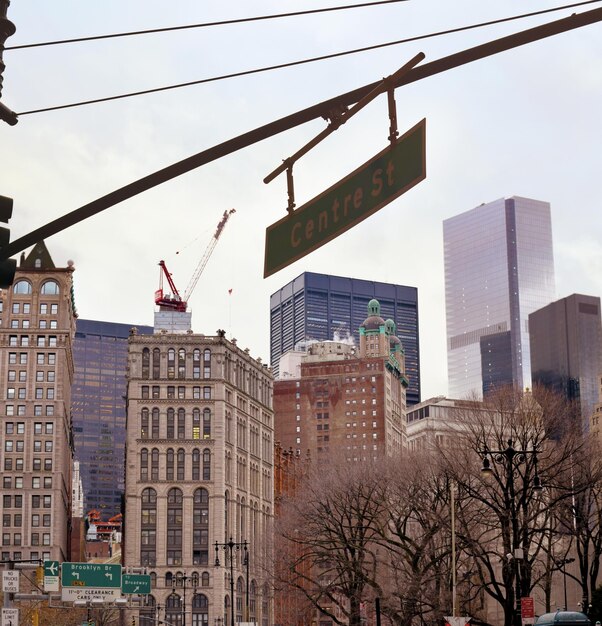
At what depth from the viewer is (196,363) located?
566ft

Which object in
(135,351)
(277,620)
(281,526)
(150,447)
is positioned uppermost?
(135,351)

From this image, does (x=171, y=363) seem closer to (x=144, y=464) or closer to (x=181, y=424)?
(x=181, y=424)

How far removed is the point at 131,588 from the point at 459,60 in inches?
2375

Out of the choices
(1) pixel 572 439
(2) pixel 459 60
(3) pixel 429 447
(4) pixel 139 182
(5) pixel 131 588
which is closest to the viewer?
(2) pixel 459 60

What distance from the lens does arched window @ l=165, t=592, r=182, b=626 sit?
160375 millimetres

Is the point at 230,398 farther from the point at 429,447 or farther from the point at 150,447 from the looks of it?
the point at 429,447

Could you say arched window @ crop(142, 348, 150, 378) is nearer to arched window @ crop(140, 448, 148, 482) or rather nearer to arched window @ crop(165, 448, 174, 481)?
arched window @ crop(140, 448, 148, 482)

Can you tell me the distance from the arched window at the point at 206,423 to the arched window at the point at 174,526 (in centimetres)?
883

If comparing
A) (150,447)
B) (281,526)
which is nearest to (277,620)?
(150,447)

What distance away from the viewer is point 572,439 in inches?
2968

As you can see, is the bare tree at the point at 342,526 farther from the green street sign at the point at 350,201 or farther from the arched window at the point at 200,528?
the arched window at the point at 200,528

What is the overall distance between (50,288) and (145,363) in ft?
87.2

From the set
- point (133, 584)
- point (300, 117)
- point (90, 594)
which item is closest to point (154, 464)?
point (133, 584)

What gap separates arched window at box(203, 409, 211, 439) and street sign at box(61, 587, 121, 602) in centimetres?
10254
